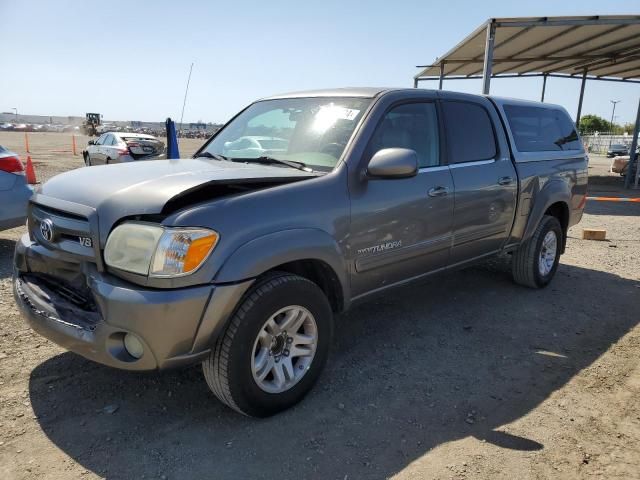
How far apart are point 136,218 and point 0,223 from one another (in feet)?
12.8

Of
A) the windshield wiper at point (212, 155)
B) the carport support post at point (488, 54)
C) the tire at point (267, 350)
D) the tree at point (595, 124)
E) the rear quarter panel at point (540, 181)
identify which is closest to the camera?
the tire at point (267, 350)

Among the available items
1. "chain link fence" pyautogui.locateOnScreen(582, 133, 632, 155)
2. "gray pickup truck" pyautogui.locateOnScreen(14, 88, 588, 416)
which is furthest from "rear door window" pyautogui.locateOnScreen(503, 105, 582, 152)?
"chain link fence" pyautogui.locateOnScreen(582, 133, 632, 155)

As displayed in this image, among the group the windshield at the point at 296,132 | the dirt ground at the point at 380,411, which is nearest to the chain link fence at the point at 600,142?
the dirt ground at the point at 380,411

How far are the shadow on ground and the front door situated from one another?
0.65 meters

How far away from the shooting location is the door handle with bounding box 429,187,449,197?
372 centimetres

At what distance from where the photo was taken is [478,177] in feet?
13.8

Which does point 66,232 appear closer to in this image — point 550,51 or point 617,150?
point 550,51

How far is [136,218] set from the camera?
8.51 ft

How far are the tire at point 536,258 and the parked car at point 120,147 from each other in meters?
11.3

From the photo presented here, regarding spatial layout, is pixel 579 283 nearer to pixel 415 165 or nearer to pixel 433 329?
pixel 433 329

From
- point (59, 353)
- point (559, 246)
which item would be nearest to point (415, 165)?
point (59, 353)

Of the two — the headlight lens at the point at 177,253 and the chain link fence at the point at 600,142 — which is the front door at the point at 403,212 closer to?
the headlight lens at the point at 177,253

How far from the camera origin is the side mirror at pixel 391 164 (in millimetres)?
3156

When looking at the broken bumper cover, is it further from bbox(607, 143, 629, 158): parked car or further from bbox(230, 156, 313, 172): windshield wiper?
bbox(607, 143, 629, 158): parked car
